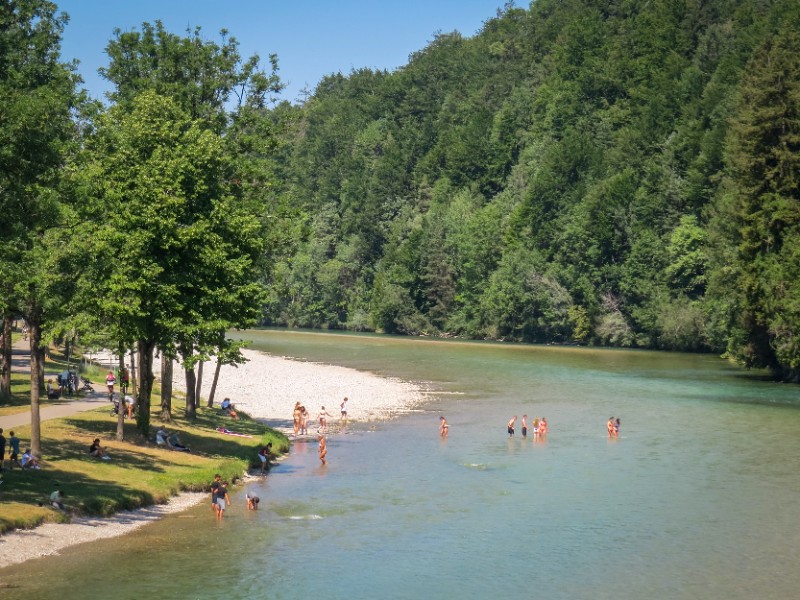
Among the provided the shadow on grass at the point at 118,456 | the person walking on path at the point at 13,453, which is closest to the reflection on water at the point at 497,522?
the shadow on grass at the point at 118,456

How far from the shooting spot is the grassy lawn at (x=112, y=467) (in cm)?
3728

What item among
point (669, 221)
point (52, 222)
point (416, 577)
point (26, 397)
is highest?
point (669, 221)

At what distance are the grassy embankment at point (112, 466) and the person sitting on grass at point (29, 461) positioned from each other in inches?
11.9

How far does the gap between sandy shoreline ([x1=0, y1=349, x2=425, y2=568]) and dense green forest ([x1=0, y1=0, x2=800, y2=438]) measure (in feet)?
19.6

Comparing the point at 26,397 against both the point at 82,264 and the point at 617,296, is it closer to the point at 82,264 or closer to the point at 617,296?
the point at 82,264

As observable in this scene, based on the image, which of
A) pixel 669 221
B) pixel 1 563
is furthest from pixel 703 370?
pixel 1 563

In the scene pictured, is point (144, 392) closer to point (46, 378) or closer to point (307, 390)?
point (46, 378)

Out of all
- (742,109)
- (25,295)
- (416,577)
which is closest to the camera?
(416,577)

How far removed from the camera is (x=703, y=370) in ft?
362

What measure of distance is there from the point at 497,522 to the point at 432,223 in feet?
524

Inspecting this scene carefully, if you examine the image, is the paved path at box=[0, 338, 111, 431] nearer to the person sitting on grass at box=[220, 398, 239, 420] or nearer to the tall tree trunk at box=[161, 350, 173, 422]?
the tall tree trunk at box=[161, 350, 173, 422]

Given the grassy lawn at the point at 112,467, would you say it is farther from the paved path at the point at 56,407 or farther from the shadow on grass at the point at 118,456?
the paved path at the point at 56,407

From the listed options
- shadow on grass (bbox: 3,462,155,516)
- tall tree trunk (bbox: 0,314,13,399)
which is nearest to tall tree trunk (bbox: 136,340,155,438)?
shadow on grass (bbox: 3,462,155,516)

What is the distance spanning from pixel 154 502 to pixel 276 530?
18.2ft
